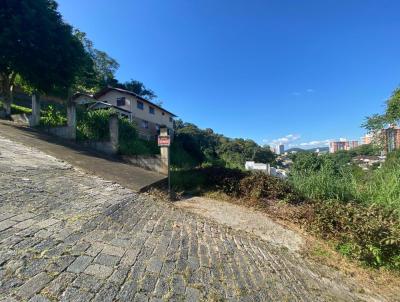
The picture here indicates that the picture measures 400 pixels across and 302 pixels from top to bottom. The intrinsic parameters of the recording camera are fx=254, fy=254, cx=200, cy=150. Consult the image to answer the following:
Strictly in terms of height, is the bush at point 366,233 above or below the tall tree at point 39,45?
below

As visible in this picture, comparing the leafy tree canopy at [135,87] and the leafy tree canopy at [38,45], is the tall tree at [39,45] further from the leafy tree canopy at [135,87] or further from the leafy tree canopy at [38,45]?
the leafy tree canopy at [135,87]

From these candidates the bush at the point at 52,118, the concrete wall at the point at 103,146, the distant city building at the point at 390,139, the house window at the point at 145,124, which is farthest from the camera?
the house window at the point at 145,124

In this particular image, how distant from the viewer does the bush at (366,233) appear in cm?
435

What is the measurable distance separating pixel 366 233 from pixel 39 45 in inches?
545

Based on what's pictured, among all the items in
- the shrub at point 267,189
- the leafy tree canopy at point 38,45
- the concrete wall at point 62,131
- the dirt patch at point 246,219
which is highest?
the leafy tree canopy at point 38,45

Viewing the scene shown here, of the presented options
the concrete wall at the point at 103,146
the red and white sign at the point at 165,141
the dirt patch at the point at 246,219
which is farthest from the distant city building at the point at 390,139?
the concrete wall at the point at 103,146

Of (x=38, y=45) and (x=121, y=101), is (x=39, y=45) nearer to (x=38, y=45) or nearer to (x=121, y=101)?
(x=38, y=45)

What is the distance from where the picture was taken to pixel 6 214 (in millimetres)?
2840

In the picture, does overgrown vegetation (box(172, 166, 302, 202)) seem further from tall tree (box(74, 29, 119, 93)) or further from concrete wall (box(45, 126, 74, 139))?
tall tree (box(74, 29, 119, 93))

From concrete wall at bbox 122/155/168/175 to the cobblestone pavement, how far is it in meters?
4.58

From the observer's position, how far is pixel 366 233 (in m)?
4.52

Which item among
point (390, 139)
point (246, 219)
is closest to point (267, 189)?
point (246, 219)

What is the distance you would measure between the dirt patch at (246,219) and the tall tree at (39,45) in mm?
9691

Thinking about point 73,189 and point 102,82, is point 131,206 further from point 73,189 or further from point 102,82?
point 102,82
